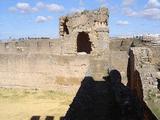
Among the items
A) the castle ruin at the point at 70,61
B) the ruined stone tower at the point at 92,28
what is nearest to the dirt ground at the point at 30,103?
the castle ruin at the point at 70,61

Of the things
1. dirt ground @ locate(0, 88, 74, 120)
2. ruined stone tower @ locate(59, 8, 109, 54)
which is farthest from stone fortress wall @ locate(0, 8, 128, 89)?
dirt ground @ locate(0, 88, 74, 120)

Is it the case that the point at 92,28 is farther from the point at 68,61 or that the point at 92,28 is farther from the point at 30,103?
the point at 30,103

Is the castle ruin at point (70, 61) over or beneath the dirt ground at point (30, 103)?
over

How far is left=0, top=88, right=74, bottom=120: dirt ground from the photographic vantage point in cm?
1540

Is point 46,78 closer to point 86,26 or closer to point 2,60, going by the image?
point 2,60

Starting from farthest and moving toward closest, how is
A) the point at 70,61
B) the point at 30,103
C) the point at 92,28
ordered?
the point at 92,28 → the point at 70,61 → the point at 30,103

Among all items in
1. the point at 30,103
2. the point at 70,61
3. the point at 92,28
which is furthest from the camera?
the point at 92,28

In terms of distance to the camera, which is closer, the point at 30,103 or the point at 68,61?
the point at 30,103

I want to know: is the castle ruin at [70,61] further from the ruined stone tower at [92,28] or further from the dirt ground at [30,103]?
the dirt ground at [30,103]

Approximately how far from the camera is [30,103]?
17891 millimetres

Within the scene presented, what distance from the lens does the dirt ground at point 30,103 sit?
15.4 m

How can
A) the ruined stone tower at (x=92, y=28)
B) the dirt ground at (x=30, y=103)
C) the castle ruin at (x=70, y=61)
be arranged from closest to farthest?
the dirt ground at (x=30, y=103) → the castle ruin at (x=70, y=61) → the ruined stone tower at (x=92, y=28)

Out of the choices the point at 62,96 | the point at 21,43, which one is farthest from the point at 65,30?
the point at 62,96

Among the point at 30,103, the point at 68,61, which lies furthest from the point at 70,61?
the point at 30,103
